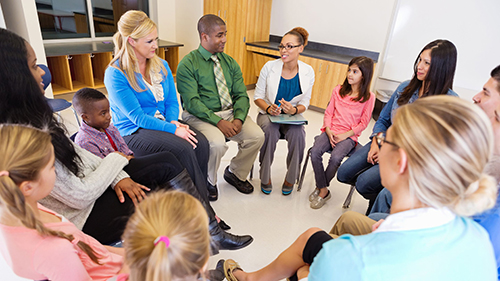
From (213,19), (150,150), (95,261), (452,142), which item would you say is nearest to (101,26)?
(213,19)

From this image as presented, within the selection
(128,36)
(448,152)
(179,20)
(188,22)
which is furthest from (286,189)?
(179,20)

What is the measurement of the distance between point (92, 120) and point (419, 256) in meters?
1.49

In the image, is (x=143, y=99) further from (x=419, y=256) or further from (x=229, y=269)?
(x=419, y=256)

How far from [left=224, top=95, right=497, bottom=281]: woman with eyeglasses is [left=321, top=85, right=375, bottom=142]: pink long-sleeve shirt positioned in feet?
4.73

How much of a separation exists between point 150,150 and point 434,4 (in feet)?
11.5

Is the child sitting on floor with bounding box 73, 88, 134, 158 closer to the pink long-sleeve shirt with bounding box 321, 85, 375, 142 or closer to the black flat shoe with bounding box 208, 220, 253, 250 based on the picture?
the black flat shoe with bounding box 208, 220, 253, 250

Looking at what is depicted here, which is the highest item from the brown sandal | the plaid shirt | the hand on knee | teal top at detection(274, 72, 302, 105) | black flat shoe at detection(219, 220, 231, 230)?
teal top at detection(274, 72, 302, 105)

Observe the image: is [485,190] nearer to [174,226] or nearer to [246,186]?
[174,226]

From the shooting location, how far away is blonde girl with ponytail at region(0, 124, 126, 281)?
74 cm

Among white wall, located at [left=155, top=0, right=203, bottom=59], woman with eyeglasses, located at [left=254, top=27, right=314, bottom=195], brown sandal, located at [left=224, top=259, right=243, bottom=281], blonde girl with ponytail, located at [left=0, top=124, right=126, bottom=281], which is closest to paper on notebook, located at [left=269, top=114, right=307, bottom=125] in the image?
woman with eyeglasses, located at [left=254, top=27, right=314, bottom=195]

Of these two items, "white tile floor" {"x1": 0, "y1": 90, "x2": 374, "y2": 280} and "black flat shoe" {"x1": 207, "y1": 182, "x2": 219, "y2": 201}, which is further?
"black flat shoe" {"x1": 207, "y1": 182, "x2": 219, "y2": 201}

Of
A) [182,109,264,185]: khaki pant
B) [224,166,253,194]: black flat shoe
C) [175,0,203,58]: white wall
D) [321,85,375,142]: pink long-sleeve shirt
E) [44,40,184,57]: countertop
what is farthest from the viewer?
[175,0,203,58]: white wall

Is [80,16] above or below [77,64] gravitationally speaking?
above

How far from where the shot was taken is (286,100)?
245 cm
